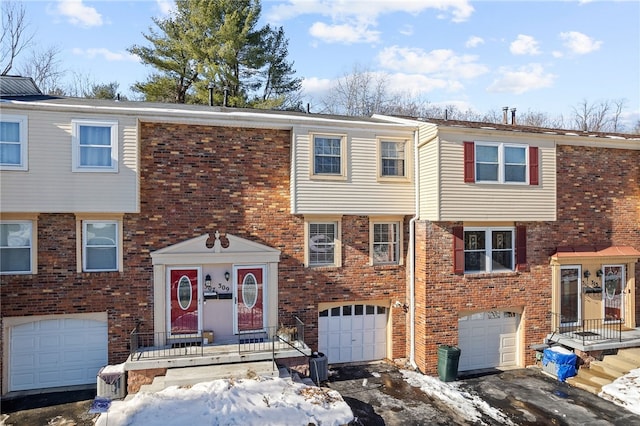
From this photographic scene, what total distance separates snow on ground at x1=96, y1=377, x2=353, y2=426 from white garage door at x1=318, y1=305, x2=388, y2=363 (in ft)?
10.1

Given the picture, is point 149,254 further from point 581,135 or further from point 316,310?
point 581,135

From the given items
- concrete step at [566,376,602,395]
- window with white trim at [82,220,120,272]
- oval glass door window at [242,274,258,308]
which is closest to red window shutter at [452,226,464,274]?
concrete step at [566,376,602,395]

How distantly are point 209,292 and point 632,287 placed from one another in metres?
13.7

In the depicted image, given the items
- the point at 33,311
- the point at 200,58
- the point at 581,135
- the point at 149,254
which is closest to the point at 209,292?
the point at 149,254

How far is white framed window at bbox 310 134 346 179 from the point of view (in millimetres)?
11562

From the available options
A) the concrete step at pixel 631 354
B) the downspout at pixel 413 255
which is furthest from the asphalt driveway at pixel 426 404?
the concrete step at pixel 631 354

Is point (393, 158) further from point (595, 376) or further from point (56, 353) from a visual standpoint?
point (56, 353)

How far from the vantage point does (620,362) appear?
11492 millimetres

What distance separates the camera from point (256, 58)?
23188 millimetres

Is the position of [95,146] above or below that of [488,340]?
above

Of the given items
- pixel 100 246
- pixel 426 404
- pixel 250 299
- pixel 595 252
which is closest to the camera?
pixel 426 404

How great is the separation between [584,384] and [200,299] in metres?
10.9

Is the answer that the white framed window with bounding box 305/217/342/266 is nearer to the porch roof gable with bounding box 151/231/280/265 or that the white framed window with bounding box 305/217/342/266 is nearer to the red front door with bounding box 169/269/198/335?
the porch roof gable with bounding box 151/231/280/265

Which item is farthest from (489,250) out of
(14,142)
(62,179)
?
(14,142)
